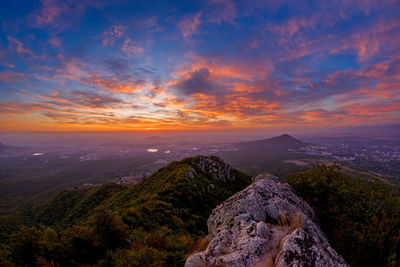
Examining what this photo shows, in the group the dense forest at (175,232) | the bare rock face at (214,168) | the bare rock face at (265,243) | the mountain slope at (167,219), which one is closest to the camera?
the bare rock face at (265,243)

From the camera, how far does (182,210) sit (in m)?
19.9

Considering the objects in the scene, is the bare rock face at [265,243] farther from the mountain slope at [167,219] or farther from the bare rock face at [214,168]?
the bare rock face at [214,168]

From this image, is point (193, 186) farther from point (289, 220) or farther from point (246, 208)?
point (289, 220)

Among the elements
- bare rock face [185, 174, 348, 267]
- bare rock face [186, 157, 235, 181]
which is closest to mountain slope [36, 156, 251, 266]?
bare rock face [186, 157, 235, 181]

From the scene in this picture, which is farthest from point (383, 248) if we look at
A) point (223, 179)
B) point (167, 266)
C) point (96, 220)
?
point (223, 179)

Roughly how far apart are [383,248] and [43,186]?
225 m

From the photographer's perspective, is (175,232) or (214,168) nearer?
(175,232)

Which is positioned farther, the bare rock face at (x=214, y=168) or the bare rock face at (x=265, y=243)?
the bare rock face at (x=214, y=168)

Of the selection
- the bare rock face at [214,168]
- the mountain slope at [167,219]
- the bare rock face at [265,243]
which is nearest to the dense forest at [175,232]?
the mountain slope at [167,219]

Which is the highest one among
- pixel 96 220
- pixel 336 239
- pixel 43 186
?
pixel 96 220

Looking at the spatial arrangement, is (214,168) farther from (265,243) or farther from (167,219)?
(265,243)

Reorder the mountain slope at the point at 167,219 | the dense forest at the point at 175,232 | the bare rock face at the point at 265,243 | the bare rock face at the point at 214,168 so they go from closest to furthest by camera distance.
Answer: the bare rock face at the point at 265,243 → the dense forest at the point at 175,232 → the mountain slope at the point at 167,219 → the bare rock face at the point at 214,168

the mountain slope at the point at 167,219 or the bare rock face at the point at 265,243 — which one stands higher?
the bare rock face at the point at 265,243

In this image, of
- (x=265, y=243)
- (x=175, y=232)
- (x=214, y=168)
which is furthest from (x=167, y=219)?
(x=214, y=168)
